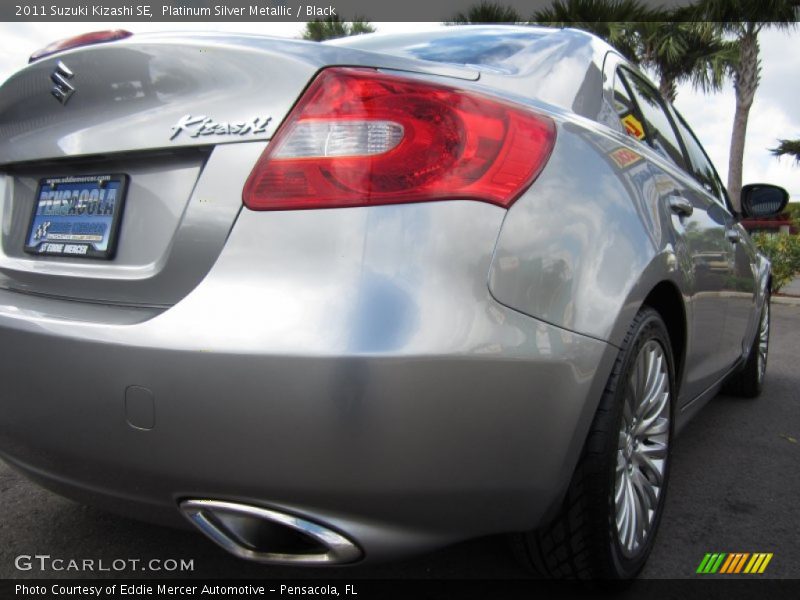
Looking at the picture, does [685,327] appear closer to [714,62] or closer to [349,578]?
[349,578]

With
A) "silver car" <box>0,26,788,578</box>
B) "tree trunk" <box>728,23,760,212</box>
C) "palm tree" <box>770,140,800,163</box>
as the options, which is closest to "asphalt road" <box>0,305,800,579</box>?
"silver car" <box>0,26,788,578</box>

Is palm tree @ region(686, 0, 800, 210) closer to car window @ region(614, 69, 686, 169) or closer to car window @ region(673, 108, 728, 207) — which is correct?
car window @ region(673, 108, 728, 207)

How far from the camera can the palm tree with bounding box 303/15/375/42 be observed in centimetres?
1766

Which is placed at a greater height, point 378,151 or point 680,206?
point 378,151

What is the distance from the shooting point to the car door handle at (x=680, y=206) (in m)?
2.01

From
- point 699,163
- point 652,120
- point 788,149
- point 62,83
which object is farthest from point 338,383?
point 788,149

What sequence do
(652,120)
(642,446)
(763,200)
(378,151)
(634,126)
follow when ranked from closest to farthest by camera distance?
1. (378,151)
2. (642,446)
3. (634,126)
4. (652,120)
5. (763,200)

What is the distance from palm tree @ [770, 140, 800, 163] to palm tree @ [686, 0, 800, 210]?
3101cm

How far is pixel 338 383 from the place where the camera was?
3.94 ft

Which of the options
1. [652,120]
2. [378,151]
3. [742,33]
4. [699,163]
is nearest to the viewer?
[378,151]

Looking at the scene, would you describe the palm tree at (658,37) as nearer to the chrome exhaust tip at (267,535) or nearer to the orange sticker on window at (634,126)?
the orange sticker on window at (634,126)

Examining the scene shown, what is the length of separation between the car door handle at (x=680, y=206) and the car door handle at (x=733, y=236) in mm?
661

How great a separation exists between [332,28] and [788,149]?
35.8 metres

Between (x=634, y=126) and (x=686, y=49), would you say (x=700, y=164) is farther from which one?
(x=686, y=49)
